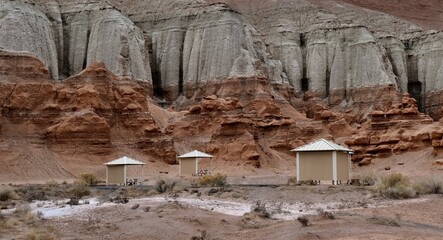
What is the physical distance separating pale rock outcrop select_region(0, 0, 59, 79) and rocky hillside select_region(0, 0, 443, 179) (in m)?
0.17

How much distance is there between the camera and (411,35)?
353 ft

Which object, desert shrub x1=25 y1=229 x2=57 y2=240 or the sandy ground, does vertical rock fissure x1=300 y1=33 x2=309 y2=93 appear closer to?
the sandy ground

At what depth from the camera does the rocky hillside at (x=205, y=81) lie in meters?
58.5

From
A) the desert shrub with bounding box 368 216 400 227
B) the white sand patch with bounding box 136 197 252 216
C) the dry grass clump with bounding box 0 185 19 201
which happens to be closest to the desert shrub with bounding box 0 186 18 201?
the dry grass clump with bounding box 0 185 19 201

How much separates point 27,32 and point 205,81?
21.1m

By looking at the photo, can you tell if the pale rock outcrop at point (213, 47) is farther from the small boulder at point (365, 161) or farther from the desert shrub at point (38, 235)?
the desert shrub at point (38, 235)

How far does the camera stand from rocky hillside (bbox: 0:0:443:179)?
192 ft

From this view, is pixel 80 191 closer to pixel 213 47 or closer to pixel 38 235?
pixel 38 235

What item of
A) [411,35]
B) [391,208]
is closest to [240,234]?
[391,208]

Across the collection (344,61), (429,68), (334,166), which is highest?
(344,61)

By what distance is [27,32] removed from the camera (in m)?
77.6

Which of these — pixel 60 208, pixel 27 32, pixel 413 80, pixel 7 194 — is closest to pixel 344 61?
pixel 413 80

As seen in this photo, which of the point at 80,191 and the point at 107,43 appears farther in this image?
the point at 107,43

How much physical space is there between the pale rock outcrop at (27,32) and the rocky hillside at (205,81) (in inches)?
6.8
